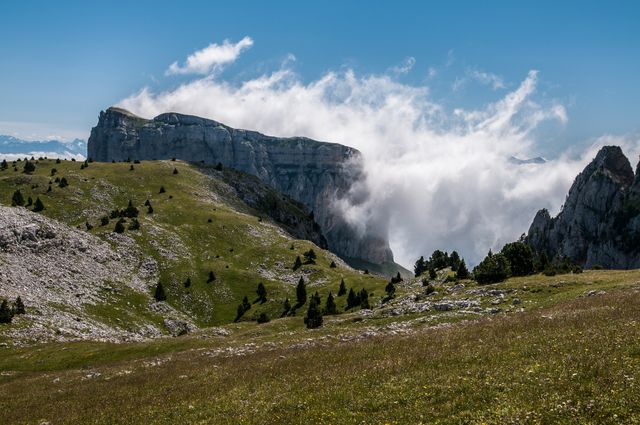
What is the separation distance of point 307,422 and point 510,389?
8.12 metres

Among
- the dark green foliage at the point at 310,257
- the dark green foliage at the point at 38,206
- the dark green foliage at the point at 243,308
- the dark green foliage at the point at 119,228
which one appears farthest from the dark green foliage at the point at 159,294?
the dark green foliage at the point at 38,206

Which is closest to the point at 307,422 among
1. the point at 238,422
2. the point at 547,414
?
the point at 238,422

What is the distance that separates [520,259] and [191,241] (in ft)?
321

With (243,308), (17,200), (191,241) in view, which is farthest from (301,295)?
(17,200)

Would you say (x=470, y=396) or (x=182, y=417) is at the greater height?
(x=470, y=396)

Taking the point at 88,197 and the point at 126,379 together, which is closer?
the point at 126,379

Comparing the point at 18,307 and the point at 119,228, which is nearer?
the point at 18,307

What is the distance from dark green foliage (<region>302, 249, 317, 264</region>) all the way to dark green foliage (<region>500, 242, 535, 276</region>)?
77.3 meters

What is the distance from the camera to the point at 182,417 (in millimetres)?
23141

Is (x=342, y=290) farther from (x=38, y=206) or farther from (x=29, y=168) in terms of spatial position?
(x=29, y=168)

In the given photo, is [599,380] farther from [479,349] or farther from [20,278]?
[20,278]

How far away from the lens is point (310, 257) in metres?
146

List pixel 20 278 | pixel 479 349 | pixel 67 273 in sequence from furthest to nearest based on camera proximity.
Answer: pixel 67 273, pixel 20 278, pixel 479 349

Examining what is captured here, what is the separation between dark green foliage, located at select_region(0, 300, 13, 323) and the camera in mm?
70500
